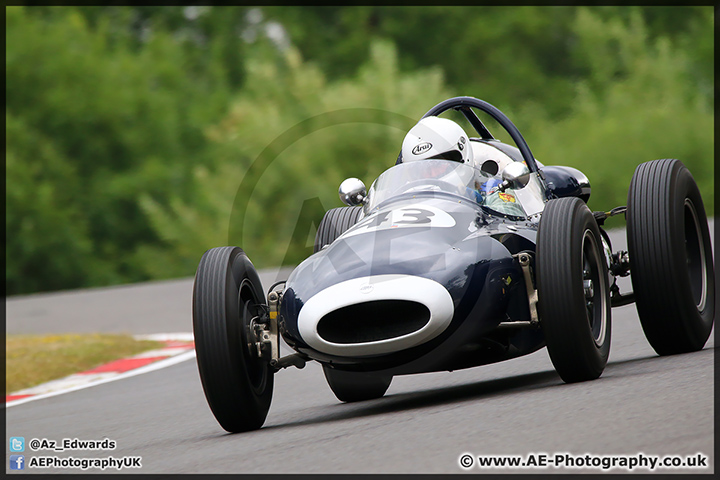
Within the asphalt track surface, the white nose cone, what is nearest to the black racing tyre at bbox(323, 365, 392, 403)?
the asphalt track surface

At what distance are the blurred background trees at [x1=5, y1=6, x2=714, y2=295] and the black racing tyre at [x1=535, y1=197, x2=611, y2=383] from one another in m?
15.3

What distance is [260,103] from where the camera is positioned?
3028 centimetres

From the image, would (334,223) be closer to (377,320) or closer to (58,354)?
(377,320)

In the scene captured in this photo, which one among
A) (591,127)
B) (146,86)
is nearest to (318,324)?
(591,127)

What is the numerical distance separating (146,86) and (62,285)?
7.65 meters

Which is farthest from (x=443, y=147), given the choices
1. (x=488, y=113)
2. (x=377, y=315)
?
(x=377, y=315)

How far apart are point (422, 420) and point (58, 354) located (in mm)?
6735

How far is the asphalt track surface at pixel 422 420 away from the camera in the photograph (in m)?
3.82

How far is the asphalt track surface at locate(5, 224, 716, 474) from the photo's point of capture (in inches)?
150

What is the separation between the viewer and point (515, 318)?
527 centimetres

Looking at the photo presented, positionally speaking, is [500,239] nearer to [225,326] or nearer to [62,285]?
[225,326]

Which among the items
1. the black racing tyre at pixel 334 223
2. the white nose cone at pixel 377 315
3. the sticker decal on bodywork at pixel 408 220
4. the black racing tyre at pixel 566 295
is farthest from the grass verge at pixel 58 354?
the black racing tyre at pixel 566 295

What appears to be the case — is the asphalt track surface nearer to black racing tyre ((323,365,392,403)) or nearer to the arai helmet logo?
black racing tyre ((323,365,392,403))

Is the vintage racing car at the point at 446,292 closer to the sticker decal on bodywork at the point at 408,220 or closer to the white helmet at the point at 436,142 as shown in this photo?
the sticker decal on bodywork at the point at 408,220
